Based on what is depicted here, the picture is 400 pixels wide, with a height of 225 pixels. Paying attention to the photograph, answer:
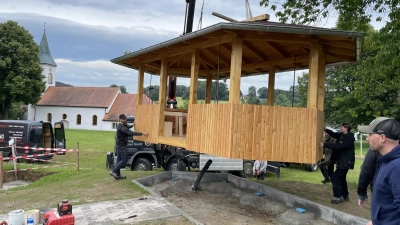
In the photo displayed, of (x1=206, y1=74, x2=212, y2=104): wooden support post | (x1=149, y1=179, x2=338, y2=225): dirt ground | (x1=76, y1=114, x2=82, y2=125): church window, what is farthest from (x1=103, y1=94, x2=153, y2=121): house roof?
(x1=149, y1=179, x2=338, y2=225): dirt ground

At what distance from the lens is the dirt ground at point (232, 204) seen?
23.9 feet

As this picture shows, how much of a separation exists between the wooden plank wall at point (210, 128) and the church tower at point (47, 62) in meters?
68.6

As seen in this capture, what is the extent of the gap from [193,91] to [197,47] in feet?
3.55

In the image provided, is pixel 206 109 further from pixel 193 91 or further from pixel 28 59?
pixel 28 59

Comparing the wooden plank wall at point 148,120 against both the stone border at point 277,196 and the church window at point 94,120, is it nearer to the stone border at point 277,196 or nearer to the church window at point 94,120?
the stone border at point 277,196

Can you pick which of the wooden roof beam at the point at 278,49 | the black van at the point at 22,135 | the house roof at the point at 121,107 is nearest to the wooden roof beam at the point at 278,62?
the wooden roof beam at the point at 278,49

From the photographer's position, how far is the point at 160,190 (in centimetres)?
1023

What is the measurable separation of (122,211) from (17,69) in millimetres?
40206

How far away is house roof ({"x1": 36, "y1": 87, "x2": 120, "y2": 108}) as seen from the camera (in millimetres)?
61156

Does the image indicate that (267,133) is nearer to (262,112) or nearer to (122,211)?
(262,112)

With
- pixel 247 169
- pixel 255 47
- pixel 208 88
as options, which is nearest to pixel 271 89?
pixel 255 47

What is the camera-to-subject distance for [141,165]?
15664 millimetres

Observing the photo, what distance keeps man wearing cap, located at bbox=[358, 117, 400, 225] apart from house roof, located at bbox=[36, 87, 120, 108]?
2341 inches

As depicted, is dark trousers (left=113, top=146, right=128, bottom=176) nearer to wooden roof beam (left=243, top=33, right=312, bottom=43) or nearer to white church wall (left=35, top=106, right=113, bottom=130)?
wooden roof beam (left=243, top=33, right=312, bottom=43)
